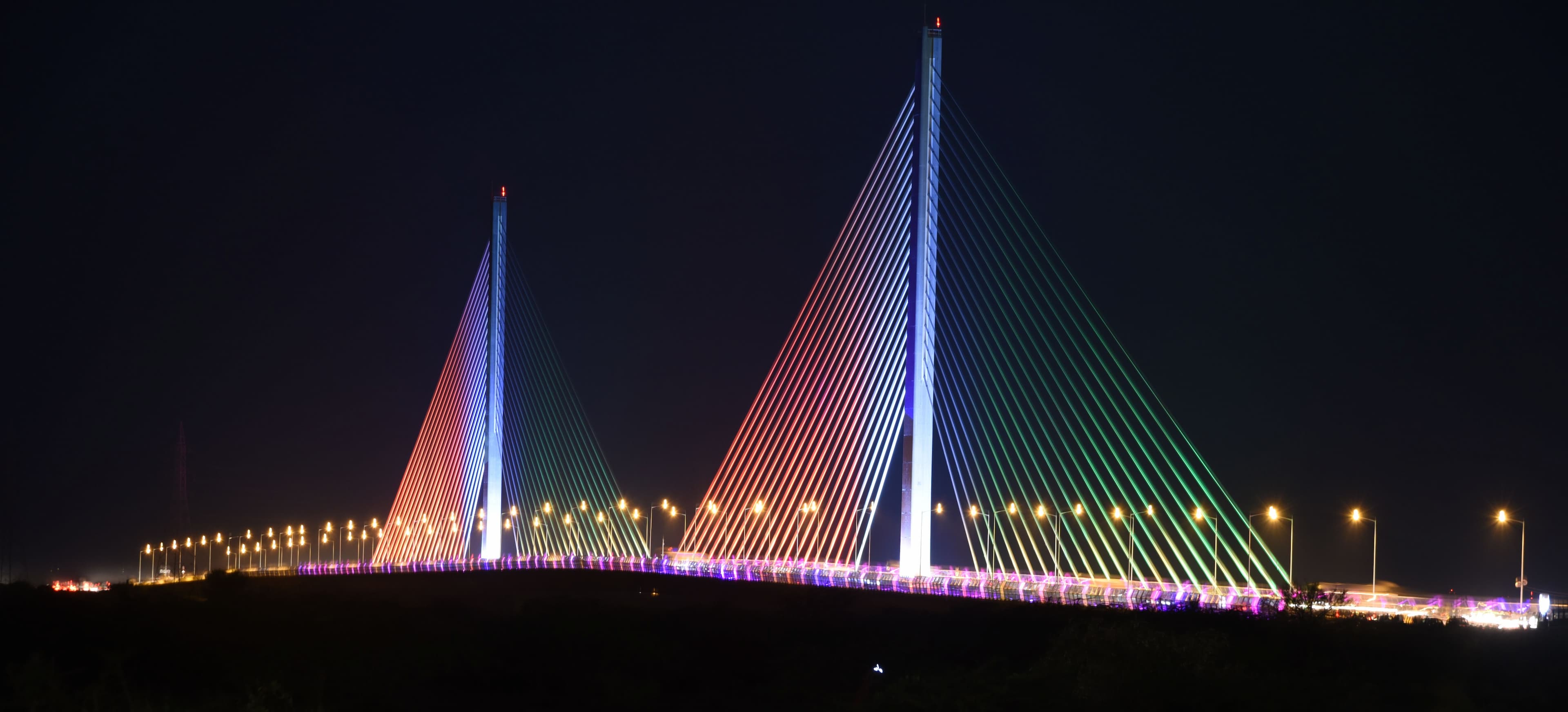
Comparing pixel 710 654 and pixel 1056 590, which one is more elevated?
pixel 1056 590

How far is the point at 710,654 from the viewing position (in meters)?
29.4

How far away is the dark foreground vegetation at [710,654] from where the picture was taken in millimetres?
19094

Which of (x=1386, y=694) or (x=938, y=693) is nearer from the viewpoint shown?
(x=1386, y=694)

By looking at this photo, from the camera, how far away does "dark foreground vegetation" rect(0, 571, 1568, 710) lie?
19.1 m

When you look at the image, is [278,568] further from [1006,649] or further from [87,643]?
[1006,649]

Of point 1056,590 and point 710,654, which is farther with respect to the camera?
point 710,654

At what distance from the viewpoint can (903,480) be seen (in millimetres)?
29906

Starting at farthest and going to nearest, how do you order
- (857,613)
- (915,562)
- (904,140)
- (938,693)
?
1. (904,140)
2. (915,562)
3. (857,613)
4. (938,693)

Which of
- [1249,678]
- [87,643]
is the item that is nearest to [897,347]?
[1249,678]

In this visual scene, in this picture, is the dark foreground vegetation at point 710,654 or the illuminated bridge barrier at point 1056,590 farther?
the illuminated bridge barrier at point 1056,590

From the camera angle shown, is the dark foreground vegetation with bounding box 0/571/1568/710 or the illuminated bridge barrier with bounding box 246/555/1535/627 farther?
the illuminated bridge barrier with bounding box 246/555/1535/627

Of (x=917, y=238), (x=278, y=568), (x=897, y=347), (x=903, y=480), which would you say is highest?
(x=917, y=238)

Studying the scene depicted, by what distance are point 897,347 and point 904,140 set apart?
4.78 meters

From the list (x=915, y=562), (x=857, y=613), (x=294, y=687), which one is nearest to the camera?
(x=294, y=687)
